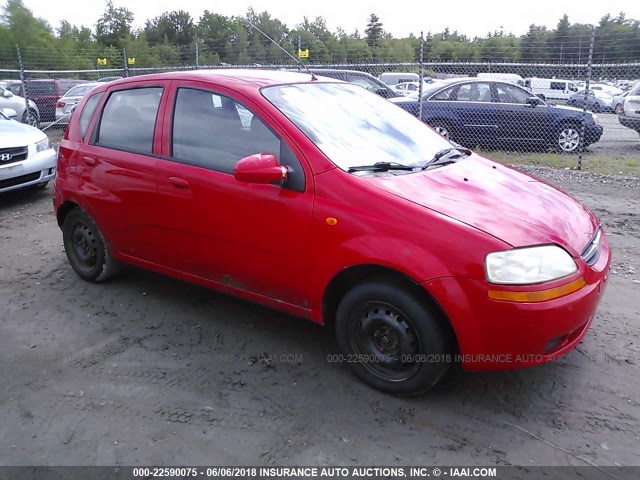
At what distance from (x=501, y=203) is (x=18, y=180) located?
21.6ft

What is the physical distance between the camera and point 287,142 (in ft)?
10.5

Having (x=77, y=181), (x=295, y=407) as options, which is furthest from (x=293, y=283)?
(x=77, y=181)

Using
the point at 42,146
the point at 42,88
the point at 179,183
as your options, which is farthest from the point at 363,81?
the point at 42,88

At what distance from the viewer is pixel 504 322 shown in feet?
8.58

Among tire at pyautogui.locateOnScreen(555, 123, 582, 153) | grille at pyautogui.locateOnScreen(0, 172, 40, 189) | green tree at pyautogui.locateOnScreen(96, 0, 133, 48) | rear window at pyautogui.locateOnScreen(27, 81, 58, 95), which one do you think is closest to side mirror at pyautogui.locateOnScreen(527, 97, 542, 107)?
tire at pyautogui.locateOnScreen(555, 123, 582, 153)

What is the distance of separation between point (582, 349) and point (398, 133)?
1810 mm

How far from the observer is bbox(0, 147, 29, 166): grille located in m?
7.04

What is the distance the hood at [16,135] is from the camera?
721cm

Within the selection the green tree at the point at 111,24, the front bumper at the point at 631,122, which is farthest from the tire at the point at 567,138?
the green tree at the point at 111,24

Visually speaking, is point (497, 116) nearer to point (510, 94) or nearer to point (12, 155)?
point (510, 94)

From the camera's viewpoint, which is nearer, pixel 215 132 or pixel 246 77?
pixel 215 132

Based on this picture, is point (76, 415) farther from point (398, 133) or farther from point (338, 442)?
point (398, 133)

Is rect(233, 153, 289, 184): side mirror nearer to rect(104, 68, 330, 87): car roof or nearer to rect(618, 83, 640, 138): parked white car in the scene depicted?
rect(104, 68, 330, 87): car roof

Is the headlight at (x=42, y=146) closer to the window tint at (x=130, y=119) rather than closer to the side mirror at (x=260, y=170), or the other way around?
the window tint at (x=130, y=119)
